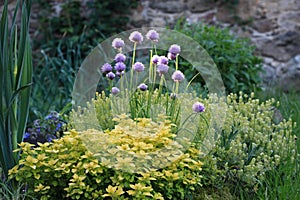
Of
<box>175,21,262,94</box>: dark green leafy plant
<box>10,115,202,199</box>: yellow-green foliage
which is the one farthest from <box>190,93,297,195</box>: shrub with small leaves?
<box>175,21,262,94</box>: dark green leafy plant

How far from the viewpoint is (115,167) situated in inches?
78.4

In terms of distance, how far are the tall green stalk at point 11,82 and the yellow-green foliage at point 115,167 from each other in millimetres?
232

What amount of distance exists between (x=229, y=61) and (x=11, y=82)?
2.37 m

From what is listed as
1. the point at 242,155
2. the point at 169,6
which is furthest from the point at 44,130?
the point at 169,6

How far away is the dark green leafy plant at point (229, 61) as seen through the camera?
421cm

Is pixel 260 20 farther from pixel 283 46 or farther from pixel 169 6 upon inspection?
pixel 169 6

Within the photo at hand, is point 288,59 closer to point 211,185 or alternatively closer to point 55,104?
point 55,104

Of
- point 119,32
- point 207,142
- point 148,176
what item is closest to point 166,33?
point 119,32

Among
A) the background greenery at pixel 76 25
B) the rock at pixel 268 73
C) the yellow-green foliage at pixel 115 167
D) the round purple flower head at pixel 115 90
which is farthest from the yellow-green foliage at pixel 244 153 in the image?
the background greenery at pixel 76 25

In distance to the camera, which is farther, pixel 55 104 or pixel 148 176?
pixel 55 104

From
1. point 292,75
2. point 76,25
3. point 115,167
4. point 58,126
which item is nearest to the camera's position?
point 115,167

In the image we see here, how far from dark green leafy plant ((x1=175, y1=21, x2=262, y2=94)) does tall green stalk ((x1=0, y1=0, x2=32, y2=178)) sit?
1.89 metres

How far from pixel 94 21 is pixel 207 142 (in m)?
3.60

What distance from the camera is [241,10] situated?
18.3 ft
